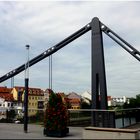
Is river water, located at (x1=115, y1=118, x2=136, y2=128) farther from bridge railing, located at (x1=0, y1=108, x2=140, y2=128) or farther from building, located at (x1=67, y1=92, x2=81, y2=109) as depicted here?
building, located at (x1=67, y1=92, x2=81, y2=109)

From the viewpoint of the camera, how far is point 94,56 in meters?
17.7

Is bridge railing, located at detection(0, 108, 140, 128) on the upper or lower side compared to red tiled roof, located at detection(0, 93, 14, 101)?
lower

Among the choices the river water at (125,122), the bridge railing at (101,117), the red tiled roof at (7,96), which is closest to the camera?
the bridge railing at (101,117)

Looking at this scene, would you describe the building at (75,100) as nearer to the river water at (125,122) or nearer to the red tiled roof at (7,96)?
the red tiled roof at (7,96)

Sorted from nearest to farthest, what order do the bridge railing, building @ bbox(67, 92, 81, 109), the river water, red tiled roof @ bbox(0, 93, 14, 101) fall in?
1. the bridge railing
2. the river water
3. red tiled roof @ bbox(0, 93, 14, 101)
4. building @ bbox(67, 92, 81, 109)

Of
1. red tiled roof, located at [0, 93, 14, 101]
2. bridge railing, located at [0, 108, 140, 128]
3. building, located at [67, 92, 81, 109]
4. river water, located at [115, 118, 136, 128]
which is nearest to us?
bridge railing, located at [0, 108, 140, 128]

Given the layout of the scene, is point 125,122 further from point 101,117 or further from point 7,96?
point 7,96

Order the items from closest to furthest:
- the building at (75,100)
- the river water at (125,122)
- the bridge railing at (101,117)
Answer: the bridge railing at (101,117) → the river water at (125,122) → the building at (75,100)

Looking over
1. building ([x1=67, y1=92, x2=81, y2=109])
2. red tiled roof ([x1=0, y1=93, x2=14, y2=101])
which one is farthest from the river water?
building ([x1=67, y1=92, x2=81, y2=109])

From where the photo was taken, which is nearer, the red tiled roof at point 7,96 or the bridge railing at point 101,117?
the bridge railing at point 101,117

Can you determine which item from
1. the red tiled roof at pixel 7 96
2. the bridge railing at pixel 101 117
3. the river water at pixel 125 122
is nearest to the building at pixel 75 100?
the red tiled roof at pixel 7 96

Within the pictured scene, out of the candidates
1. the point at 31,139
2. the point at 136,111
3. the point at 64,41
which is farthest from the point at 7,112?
the point at 31,139

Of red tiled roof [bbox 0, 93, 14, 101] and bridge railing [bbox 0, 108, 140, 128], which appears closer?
bridge railing [bbox 0, 108, 140, 128]

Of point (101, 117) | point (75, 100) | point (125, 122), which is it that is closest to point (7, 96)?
point (75, 100)
